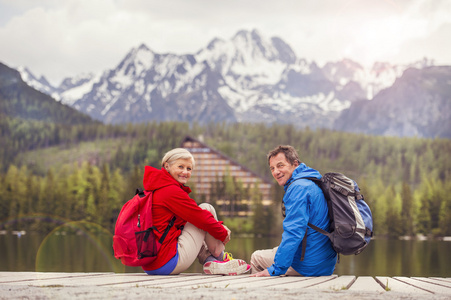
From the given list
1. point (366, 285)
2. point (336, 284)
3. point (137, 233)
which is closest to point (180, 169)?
point (137, 233)

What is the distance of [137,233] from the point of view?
821 cm

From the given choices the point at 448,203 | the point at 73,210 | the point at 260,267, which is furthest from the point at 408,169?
the point at 260,267

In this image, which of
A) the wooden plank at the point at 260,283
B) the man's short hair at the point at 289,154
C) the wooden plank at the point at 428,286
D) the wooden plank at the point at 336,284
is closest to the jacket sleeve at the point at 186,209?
the man's short hair at the point at 289,154

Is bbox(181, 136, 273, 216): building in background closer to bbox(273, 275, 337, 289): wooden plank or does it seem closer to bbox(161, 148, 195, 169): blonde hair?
bbox(161, 148, 195, 169): blonde hair

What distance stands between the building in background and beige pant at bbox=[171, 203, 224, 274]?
101 meters

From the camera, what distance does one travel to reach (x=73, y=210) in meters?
110

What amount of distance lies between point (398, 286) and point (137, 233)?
141 inches

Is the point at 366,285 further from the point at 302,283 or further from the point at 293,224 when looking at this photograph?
the point at 293,224

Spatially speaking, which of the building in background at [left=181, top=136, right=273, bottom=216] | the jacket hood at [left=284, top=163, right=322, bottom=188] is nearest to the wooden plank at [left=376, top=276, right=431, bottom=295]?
the jacket hood at [left=284, top=163, right=322, bottom=188]

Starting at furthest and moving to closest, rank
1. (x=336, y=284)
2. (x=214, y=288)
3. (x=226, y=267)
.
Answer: (x=226, y=267) → (x=336, y=284) → (x=214, y=288)

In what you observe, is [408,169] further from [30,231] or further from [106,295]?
[106,295]

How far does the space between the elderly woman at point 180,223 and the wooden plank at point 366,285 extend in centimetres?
221

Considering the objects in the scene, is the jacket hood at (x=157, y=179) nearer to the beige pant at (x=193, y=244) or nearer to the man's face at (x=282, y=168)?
the beige pant at (x=193, y=244)

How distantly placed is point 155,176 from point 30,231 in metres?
96.2
